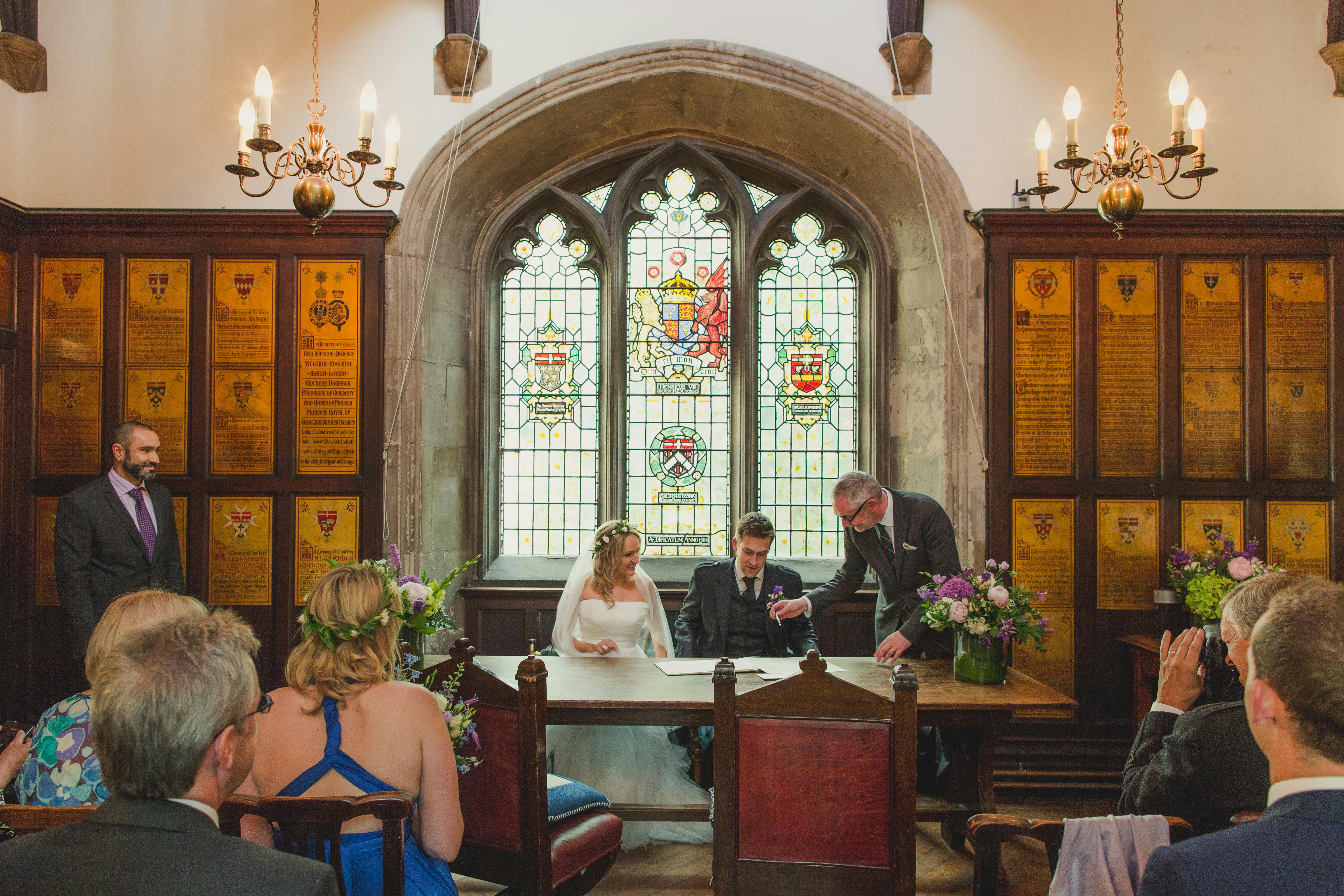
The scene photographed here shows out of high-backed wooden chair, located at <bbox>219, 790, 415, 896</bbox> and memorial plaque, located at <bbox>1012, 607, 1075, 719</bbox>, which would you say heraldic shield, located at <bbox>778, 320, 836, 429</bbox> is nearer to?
memorial plaque, located at <bbox>1012, 607, 1075, 719</bbox>

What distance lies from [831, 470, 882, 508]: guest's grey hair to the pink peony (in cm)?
Result: 178

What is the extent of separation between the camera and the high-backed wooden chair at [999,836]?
173 centimetres

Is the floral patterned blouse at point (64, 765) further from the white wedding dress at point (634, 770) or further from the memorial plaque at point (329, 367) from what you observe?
the memorial plaque at point (329, 367)

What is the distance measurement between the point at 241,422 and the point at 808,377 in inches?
137

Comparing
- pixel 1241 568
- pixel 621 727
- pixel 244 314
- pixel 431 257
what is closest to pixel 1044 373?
pixel 1241 568

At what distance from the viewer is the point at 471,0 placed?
489 centimetres

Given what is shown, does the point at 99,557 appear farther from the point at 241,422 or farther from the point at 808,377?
the point at 808,377

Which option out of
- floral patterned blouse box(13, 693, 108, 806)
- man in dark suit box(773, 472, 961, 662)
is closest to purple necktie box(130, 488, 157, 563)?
floral patterned blouse box(13, 693, 108, 806)

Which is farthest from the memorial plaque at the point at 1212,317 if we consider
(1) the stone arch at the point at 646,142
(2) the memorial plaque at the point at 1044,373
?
(1) the stone arch at the point at 646,142

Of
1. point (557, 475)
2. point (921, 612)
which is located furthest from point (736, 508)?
point (921, 612)

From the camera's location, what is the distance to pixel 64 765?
2.11 metres

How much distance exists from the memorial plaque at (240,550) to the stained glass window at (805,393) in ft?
9.93

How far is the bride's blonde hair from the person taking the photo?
14.6 feet

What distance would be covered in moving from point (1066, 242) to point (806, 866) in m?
3.90
